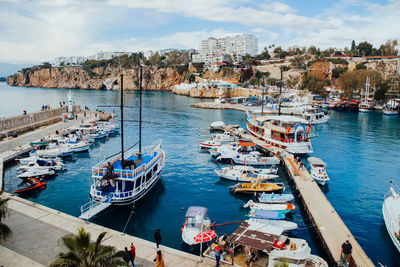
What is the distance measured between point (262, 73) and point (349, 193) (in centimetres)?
14951

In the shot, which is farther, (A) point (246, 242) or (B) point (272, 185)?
(B) point (272, 185)

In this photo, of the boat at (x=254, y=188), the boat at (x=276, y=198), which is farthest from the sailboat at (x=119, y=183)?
the boat at (x=276, y=198)

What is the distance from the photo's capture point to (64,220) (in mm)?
20094

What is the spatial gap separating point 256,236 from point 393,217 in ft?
38.4

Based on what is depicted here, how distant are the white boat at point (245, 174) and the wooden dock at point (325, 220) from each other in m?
2.78

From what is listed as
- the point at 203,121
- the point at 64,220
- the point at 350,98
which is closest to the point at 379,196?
the point at 64,220

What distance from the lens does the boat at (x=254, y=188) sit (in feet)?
98.2

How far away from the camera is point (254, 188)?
30047 mm

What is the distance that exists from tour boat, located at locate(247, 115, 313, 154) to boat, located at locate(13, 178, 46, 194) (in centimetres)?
3405

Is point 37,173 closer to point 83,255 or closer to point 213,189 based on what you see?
point 213,189

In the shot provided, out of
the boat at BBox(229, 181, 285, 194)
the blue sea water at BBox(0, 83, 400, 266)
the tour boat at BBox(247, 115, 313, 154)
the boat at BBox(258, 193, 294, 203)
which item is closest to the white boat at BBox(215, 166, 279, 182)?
the blue sea water at BBox(0, 83, 400, 266)

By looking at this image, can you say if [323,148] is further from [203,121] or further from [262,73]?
[262,73]

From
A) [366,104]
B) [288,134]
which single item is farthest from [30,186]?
[366,104]

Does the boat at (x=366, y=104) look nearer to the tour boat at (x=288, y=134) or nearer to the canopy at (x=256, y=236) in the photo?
the tour boat at (x=288, y=134)
